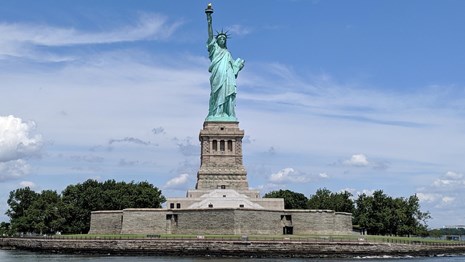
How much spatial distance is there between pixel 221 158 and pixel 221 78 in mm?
10383

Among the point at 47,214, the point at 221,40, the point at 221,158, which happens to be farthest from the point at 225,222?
the point at 47,214

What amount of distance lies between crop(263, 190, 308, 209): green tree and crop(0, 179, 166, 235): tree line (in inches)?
705

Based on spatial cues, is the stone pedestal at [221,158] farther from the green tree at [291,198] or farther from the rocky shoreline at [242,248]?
the rocky shoreline at [242,248]

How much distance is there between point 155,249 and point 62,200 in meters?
28.5

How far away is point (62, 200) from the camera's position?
85.3 meters

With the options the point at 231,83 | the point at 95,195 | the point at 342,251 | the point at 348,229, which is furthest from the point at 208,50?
the point at 342,251

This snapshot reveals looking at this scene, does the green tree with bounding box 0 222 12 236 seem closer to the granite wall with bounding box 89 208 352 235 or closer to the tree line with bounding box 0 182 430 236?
the tree line with bounding box 0 182 430 236

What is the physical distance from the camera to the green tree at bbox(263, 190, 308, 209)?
94.1 meters

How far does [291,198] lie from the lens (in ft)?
313

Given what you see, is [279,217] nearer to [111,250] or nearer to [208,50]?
[111,250]

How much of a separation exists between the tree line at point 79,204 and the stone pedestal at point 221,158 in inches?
324

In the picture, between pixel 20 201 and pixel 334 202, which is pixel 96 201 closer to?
pixel 20 201

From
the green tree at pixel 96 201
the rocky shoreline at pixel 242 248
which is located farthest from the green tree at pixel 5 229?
the rocky shoreline at pixel 242 248

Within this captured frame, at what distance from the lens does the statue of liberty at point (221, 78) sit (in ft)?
273
